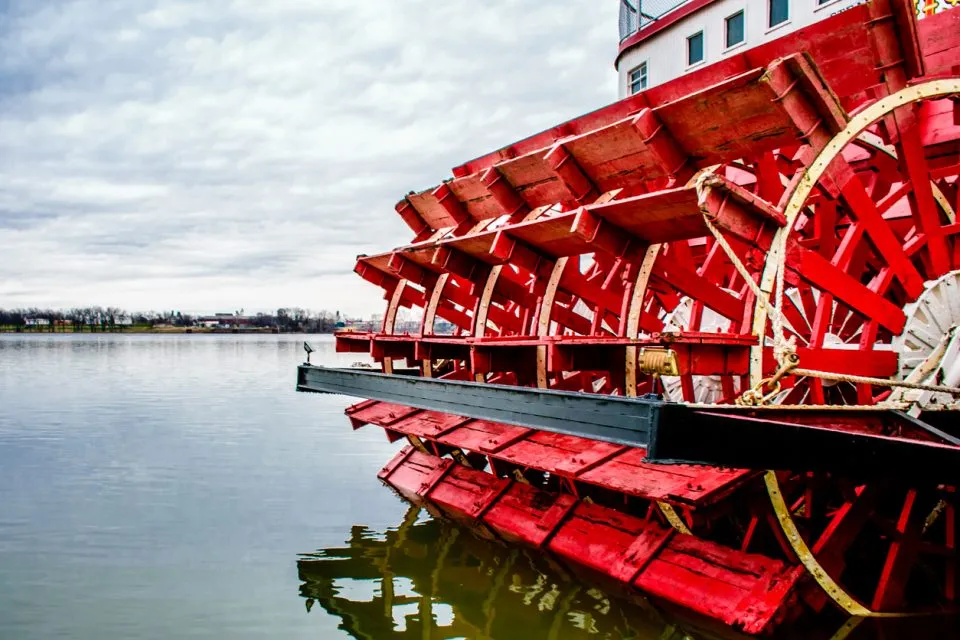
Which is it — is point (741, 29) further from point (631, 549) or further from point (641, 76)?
point (631, 549)

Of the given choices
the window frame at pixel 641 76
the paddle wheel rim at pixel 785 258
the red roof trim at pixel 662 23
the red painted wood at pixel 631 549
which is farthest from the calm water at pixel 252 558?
the red roof trim at pixel 662 23

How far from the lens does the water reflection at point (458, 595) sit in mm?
4277

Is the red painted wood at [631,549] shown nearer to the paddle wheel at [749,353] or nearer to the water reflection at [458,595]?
the paddle wheel at [749,353]

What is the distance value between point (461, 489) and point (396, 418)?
715 mm

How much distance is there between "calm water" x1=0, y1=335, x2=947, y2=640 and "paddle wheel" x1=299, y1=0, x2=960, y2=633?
35 centimetres

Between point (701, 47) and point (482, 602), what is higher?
point (701, 47)

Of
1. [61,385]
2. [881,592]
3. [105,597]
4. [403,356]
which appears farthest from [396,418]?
[61,385]

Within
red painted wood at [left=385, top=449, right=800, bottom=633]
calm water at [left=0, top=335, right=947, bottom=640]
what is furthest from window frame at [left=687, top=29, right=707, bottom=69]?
red painted wood at [left=385, top=449, right=800, bottom=633]

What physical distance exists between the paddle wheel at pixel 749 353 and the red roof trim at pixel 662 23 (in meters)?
4.32

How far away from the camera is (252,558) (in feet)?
17.7

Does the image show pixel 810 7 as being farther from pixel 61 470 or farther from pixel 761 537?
pixel 61 470

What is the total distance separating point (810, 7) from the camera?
8750 millimetres

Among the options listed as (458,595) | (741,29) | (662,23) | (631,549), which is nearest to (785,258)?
(631,549)

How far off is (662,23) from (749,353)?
24.7ft
